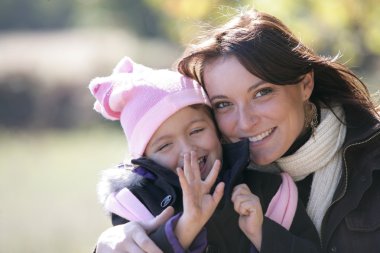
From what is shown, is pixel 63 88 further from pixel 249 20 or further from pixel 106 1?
pixel 106 1

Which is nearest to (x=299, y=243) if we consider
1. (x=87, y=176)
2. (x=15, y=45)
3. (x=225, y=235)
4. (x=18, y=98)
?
(x=225, y=235)

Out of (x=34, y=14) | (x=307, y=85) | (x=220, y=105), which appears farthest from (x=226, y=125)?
(x=34, y=14)

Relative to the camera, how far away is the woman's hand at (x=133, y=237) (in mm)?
2514

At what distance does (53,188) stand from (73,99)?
610cm

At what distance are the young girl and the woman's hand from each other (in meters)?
0.05

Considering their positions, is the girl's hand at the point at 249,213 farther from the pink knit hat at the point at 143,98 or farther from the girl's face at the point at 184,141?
the pink knit hat at the point at 143,98

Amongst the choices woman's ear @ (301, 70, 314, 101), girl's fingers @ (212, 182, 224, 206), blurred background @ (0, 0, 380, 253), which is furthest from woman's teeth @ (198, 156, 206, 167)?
blurred background @ (0, 0, 380, 253)

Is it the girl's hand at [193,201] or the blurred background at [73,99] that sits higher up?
the blurred background at [73,99]

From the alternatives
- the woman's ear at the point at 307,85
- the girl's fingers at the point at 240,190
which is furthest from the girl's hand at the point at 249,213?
the woman's ear at the point at 307,85

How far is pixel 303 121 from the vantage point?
3.05m

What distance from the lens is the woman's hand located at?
2514 mm

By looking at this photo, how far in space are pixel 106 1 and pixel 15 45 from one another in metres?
11.4

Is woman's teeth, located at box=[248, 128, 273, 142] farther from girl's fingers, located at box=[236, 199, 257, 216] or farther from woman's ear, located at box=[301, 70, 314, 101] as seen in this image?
girl's fingers, located at box=[236, 199, 257, 216]

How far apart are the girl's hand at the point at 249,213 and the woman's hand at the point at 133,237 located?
9.8 inches
